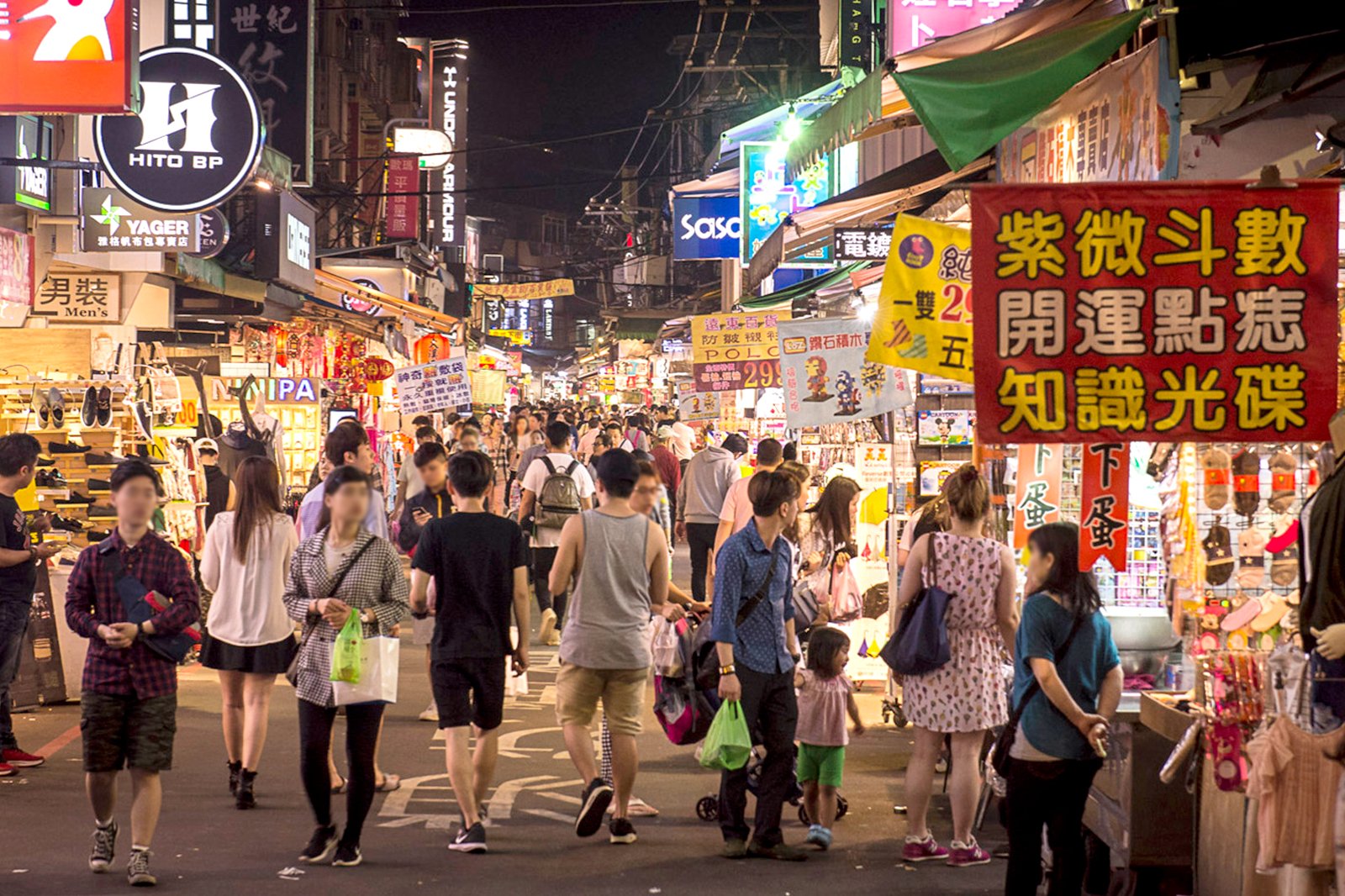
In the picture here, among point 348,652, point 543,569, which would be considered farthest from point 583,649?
point 543,569

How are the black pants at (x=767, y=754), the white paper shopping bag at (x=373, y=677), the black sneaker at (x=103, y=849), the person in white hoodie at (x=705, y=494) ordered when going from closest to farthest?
the black sneaker at (x=103, y=849), the white paper shopping bag at (x=373, y=677), the black pants at (x=767, y=754), the person in white hoodie at (x=705, y=494)

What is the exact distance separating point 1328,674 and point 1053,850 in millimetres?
1539

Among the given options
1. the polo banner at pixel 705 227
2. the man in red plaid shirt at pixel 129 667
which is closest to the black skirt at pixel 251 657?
the man in red plaid shirt at pixel 129 667

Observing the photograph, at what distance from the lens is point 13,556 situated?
866cm

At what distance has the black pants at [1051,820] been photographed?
19.8ft

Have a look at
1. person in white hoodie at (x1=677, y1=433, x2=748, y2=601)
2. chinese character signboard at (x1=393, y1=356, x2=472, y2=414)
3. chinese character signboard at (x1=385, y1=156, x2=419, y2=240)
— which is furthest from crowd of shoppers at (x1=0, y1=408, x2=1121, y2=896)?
chinese character signboard at (x1=385, y1=156, x2=419, y2=240)

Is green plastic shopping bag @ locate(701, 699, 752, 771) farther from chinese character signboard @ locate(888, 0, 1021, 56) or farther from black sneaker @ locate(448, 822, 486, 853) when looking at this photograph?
chinese character signboard @ locate(888, 0, 1021, 56)

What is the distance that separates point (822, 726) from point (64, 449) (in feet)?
25.6

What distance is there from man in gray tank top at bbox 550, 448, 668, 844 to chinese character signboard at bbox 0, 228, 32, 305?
7.09 metres

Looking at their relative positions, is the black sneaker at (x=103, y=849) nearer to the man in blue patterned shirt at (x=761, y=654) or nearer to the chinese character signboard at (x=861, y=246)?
the man in blue patterned shirt at (x=761, y=654)

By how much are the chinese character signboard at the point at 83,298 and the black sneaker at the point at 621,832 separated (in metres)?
9.72

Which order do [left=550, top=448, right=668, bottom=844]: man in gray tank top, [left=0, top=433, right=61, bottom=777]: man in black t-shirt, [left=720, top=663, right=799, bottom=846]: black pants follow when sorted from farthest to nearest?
[left=0, top=433, right=61, bottom=777]: man in black t-shirt
[left=550, top=448, right=668, bottom=844]: man in gray tank top
[left=720, top=663, right=799, bottom=846]: black pants

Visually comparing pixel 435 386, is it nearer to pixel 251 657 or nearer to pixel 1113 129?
pixel 251 657

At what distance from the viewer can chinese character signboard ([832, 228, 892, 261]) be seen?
43.1 ft
